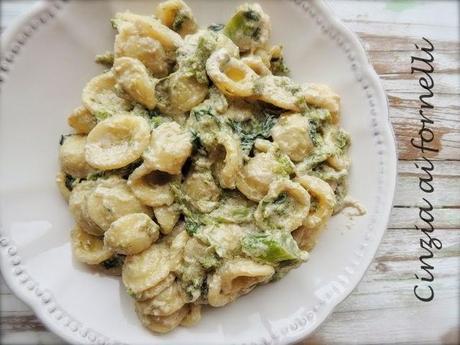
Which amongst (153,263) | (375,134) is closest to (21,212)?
(153,263)

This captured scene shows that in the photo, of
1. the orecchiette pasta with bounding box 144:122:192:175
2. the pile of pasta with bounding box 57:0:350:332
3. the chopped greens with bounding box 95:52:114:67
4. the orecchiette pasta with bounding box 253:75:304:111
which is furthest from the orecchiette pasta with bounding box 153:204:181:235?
the chopped greens with bounding box 95:52:114:67

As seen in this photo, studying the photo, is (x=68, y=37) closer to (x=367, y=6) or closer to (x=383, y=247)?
(x=367, y=6)

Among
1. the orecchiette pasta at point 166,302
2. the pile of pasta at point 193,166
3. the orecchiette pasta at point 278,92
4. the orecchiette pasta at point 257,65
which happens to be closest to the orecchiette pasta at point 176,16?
the pile of pasta at point 193,166

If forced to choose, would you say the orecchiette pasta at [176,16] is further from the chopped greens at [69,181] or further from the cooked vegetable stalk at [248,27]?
the chopped greens at [69,181]

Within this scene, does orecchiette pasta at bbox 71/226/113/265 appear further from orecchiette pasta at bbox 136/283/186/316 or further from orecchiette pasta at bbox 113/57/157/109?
orecchiette pasta at bbox 113/57/157/109

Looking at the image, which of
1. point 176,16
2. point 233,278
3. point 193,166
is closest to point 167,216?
point 193,166

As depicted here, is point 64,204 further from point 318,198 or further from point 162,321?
point 318,198
